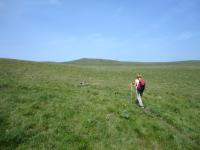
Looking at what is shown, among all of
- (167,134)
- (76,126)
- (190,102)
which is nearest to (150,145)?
(167,134)

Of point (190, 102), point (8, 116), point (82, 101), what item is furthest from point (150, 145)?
point (190, 102)

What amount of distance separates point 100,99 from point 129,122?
16.1 feet

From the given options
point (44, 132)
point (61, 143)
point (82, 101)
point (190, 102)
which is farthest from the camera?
point (190, 102)

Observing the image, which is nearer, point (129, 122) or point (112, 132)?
point (112, 132)

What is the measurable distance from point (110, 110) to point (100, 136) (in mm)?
3927

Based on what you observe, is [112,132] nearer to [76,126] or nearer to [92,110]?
[76,126]

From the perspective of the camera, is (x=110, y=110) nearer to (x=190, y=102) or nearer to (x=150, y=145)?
(x=150, y=145)

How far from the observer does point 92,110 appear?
1435cm

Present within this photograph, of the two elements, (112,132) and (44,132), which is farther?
(112,132)

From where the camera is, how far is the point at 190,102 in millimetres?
20969

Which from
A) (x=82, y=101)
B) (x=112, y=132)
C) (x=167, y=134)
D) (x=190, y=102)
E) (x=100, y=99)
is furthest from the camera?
(x=190, y=102)

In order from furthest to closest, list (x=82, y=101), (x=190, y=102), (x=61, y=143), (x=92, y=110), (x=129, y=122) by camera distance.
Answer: (x=190, y=102) → (x=82, y=101) → (x=92, y=110) → (x=129, y=122) → (x=61, y=143)

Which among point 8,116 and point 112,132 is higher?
point 8,116

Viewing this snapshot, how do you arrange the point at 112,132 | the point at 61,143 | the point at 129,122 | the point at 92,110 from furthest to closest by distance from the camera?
the point at 92,110 < the point at 129,122 < the point at 112,132 < the point at 61,143
